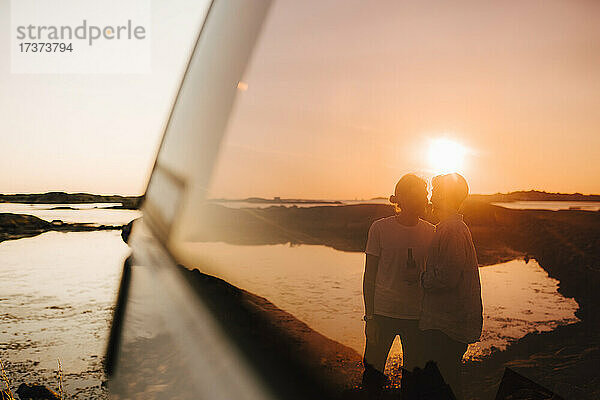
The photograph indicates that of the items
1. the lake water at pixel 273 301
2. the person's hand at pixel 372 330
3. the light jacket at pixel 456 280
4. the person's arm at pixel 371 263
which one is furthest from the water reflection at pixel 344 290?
the light jacket at pixel 456 280

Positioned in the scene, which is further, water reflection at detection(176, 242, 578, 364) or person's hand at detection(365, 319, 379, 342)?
water reflection at detection(176, 242, 578, 364)

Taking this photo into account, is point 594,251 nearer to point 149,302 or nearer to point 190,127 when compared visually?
point 190,127

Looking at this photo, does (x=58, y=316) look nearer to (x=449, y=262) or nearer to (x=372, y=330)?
(x=372, y=330)

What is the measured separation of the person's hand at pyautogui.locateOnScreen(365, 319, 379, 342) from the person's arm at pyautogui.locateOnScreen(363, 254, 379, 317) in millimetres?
40

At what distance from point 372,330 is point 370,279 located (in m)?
0.20

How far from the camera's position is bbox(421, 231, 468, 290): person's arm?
1.47 m

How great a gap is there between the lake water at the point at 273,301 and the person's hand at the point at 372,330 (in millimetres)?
352

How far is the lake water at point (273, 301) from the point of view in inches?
88.2

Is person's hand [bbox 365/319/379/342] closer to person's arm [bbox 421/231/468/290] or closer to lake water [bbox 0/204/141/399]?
person's arm [bbox 421/231/468/290]

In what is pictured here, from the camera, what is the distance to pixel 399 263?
1.62m

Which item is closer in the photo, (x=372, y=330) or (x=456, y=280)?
(x=456, y=280)

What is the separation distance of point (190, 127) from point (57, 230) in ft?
49.5

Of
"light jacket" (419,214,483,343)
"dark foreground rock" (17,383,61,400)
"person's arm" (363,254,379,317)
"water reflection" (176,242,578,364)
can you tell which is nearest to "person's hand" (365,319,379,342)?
"person's arm" (363,254,379,317)

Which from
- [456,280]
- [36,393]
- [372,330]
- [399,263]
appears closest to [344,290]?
[372,330]
